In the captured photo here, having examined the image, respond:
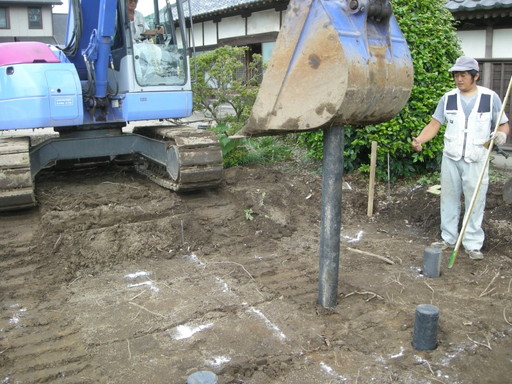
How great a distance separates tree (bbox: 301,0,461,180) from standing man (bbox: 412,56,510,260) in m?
1.56

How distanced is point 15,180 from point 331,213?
140 inches

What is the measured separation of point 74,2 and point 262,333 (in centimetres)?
494

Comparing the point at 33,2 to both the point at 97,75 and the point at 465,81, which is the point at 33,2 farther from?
the point at 465,81

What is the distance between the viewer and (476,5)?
8.27 meters

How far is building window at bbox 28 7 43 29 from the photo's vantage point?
104ft

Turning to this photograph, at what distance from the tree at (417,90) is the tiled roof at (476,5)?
1269 millimetres

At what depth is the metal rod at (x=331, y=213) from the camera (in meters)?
3.71

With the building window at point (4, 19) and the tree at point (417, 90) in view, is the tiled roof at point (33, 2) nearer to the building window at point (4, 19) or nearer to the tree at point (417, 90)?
the building window at point (4, 19)

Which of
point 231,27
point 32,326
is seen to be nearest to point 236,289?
point 32,326

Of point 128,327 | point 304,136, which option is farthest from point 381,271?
point 304,136

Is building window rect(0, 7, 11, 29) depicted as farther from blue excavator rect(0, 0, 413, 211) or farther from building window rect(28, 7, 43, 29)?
blue excavator rect(0, 0, 413, 211)

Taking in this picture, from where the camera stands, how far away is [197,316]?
3.95 m

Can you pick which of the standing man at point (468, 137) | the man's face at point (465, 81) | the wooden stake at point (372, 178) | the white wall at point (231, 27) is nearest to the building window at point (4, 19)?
the white wall at point (231, 27)

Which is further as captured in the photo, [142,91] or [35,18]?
[35,18]
